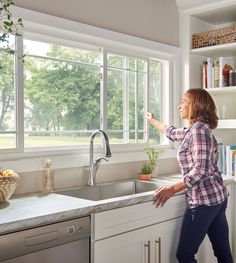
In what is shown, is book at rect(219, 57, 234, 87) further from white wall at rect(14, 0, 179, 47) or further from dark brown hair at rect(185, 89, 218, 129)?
dark brown hair at rect(185, 89, 218, 129)

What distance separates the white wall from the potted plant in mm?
941

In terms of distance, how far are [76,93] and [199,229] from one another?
126 centimetres

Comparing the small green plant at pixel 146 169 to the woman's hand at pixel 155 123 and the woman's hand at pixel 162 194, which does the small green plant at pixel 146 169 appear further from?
the woman's hand at pixel 162 194

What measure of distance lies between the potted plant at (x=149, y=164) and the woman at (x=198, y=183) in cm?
59

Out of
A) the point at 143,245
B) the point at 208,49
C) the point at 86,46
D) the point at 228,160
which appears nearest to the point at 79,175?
the point at 143,245

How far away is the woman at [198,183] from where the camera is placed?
7.23ft

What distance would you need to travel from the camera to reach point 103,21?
2.75 metres

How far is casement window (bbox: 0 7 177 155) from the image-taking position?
236 centimetres

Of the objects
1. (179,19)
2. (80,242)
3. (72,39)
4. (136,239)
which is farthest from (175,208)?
(179,19)

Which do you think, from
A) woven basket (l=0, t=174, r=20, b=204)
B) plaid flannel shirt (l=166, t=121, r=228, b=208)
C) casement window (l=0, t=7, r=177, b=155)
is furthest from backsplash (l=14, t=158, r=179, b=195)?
plaid flannel shirt (l=166, t=121, r=228, b=208)

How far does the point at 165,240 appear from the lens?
7.98ft

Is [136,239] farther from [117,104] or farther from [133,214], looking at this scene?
[117,104]

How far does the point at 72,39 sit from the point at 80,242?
55.9 inches

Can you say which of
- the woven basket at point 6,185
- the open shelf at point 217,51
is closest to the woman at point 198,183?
the woven basket at point 6,185
